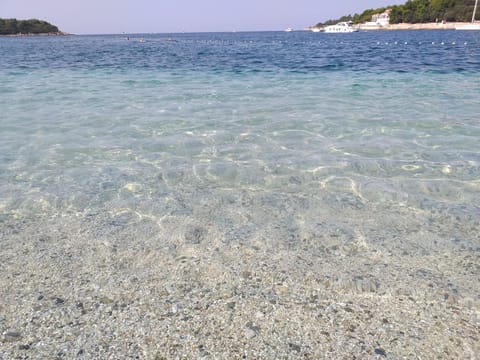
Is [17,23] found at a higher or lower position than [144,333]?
higher

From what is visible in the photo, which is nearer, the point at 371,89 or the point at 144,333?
the point at 144,333

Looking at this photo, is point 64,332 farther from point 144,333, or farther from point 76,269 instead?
point 76,269

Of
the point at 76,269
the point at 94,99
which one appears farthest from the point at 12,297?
the point at 94,99

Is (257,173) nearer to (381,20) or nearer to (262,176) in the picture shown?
(262,176)

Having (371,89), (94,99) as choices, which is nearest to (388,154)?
(371,89)

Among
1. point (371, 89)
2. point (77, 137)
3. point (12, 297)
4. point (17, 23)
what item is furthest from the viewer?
point (17, 23)

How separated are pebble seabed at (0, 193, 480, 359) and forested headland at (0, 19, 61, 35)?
8223 inches

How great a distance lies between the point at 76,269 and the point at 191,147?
429 centimetres

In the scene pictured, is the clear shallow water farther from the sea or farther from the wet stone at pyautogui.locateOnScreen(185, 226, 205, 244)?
the wet stone at pyautogui.locateOnScreen(185, 226, 205, 244)

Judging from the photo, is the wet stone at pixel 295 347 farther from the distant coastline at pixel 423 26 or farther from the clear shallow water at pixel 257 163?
the distant coastline at pixel 423 26

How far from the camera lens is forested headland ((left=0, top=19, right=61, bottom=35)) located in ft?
555

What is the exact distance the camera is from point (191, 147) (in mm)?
7711

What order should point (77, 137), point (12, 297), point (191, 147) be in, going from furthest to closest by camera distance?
point (77, 137) → point (191, 147) → point (12, 297)

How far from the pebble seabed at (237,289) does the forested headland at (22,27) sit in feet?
685
